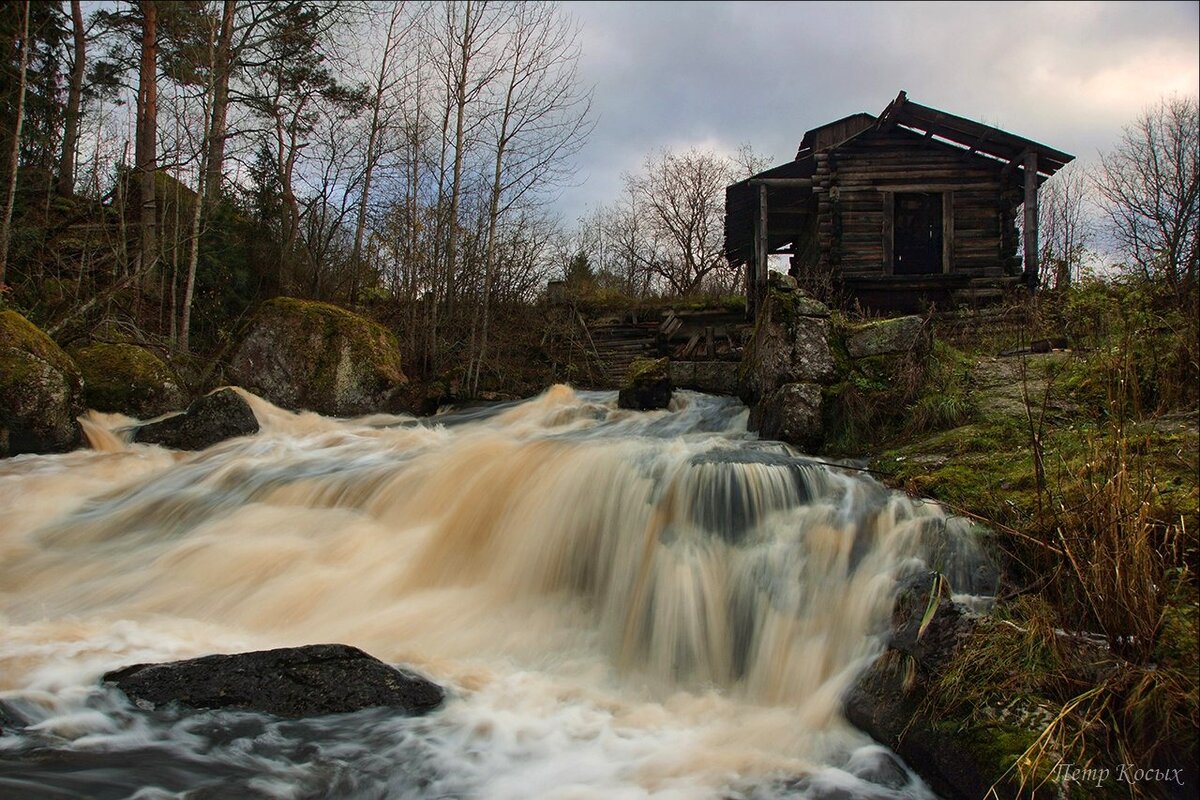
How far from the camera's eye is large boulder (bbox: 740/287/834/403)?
320 inches

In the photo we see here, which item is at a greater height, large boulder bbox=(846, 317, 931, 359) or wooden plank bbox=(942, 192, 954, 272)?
wooden plank bbox=(942, 192, 954, 272)

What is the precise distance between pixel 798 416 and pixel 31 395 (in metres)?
8.61

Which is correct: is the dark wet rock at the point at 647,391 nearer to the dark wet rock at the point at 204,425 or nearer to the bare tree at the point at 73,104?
the dark wet rock at the point at 204,425

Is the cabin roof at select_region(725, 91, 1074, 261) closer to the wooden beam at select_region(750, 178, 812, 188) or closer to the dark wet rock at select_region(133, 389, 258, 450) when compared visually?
the wooden beam at select_region(750, 178, 812, 188)

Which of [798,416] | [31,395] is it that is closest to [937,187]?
[798,416]

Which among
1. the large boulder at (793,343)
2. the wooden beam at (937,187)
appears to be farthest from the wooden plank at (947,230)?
the large boulder at (793,343)

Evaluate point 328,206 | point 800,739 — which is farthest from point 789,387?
point 328,206

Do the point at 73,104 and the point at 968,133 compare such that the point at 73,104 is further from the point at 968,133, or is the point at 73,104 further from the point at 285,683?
the point at 968,133

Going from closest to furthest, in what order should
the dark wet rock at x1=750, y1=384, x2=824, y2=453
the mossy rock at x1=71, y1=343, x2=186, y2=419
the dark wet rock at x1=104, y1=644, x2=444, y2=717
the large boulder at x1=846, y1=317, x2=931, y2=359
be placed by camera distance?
the dark wet rock at x1=104, y1=644, x2=444, y2=717, the dark wet rock at x1=750, y1=384, x2=824, y2=453, the large boulder at x1=846, y1=317, x2=931, y2=359, the mossy rock at x1=71, y1=343, x2=186, y2=419

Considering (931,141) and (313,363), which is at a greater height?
(931,141)

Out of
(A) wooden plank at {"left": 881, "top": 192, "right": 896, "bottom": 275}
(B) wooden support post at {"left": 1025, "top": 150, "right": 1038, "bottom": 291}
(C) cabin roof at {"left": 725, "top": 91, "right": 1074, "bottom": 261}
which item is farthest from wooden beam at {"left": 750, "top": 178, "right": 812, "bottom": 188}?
(B) wooden support post at {"left": 1025, "top": 150, "right": 1038, "bottom": 291}

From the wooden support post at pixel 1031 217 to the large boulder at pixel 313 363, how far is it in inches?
531

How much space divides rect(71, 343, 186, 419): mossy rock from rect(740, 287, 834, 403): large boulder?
8186mm

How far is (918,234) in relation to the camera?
65.9ft
